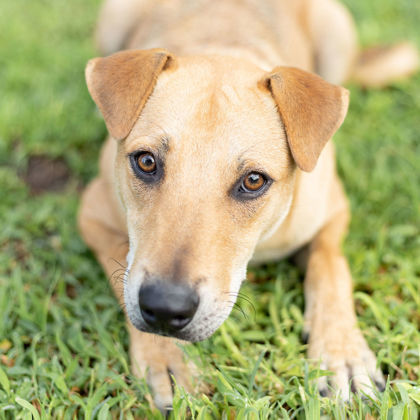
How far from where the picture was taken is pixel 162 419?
2760mm

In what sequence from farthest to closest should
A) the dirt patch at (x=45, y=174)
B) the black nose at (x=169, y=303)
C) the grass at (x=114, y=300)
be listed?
the dirt patch at (x=45, y=174) < the grass at (x=114, y=300) < the black nose at (x=169, y=303)

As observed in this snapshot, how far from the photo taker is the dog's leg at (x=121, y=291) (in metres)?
2.96

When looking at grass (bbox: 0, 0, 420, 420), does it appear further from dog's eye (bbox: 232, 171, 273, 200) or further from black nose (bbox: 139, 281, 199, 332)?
dog's eye (bbox: 232, 171, 273, 200)

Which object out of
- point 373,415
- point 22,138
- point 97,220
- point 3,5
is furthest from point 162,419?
point 3,5

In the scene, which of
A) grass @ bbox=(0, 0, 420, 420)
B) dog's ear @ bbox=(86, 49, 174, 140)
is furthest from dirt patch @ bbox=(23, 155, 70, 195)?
dog's ear @ bbox=(86, 49, 174, 140)

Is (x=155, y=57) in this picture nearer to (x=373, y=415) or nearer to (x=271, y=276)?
(x=271, y=276)

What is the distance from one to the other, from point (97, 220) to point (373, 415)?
90.5 inches

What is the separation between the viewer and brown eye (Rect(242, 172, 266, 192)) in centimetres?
287

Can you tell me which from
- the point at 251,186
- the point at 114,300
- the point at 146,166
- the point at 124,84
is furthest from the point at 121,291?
the point at 124,84

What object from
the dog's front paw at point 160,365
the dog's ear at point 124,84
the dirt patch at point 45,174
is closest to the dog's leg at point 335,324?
the dog's front paw at point 160,365

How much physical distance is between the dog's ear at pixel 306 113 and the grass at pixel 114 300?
113cm

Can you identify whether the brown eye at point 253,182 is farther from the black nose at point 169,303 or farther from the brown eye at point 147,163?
the black nose at point 169,303

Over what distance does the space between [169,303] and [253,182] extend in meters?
0.87

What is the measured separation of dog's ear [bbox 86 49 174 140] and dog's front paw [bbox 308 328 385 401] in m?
1.70
